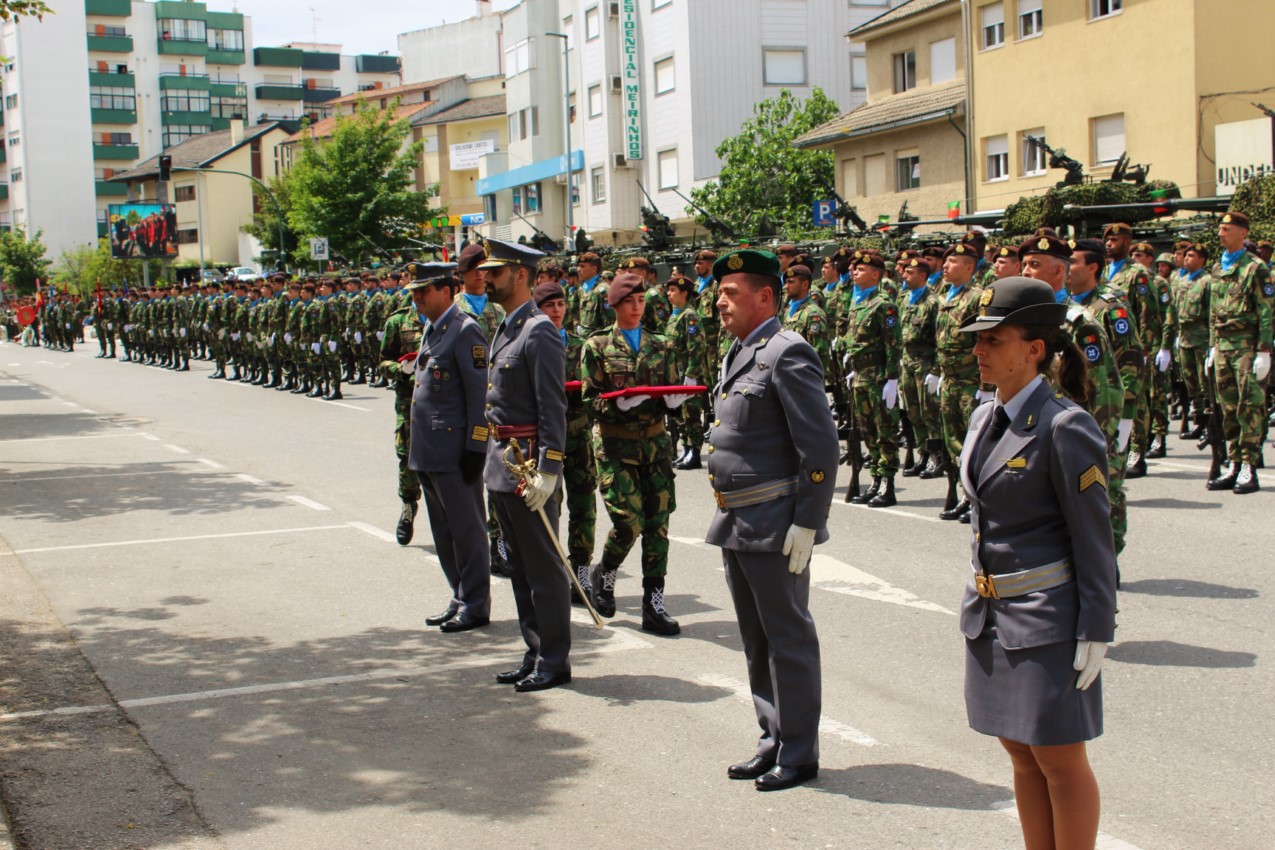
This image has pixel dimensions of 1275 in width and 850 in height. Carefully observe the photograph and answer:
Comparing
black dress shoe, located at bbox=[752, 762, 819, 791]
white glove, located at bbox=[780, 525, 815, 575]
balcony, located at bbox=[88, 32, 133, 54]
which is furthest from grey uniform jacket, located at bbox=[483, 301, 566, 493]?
balcony, located at bbox=[88, 32, 133, 54]

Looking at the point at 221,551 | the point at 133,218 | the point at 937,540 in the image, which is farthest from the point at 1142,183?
the point at 133,218

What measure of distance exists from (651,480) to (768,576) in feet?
8.45

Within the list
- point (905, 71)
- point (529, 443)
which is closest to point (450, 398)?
point (529, 443)

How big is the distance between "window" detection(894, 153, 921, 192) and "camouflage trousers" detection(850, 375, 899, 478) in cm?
2829

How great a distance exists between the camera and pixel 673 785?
17.4 ft

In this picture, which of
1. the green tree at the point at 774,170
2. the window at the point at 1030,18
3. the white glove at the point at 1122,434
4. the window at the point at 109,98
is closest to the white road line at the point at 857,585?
the white glove at the point at 1122,434

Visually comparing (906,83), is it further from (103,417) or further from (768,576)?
(768,576)

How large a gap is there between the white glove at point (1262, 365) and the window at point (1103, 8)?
2274cm

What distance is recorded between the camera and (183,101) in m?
114

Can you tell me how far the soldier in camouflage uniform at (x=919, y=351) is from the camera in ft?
38.7

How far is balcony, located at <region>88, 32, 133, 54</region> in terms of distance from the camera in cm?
10881

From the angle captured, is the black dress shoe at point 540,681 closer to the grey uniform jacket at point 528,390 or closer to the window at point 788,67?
the grey uniform jacket at point 528,390

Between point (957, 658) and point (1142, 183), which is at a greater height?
point (1142, 183)

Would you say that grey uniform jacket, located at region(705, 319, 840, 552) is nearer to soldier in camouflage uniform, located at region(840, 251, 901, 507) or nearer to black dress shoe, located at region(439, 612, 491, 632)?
black dress shoe, located at region(439, 612, 491, 632)
